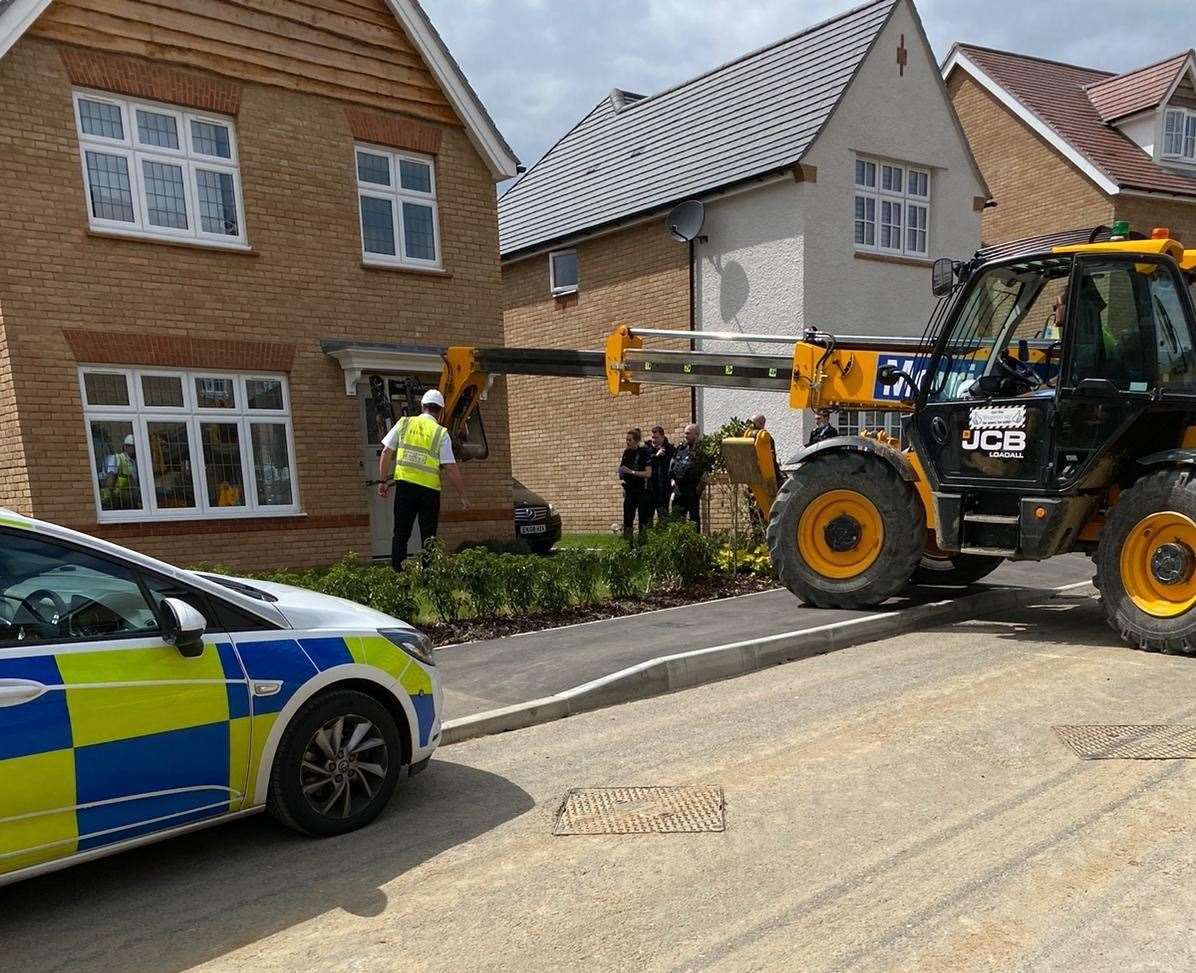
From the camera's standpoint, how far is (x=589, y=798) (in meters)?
4.18

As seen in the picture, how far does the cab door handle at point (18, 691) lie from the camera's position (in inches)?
117

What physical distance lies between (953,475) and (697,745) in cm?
368

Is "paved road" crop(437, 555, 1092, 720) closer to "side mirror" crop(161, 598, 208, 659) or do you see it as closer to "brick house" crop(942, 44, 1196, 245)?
"side mirror" crop(161, 598, 208, 659)

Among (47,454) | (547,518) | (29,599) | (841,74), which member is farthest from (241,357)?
(841,74)

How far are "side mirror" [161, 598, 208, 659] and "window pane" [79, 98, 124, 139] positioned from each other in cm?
835

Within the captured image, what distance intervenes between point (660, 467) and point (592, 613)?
4.73 meters

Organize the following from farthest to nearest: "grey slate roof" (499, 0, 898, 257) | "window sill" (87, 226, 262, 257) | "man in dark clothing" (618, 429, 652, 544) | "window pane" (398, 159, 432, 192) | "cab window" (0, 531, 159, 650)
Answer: "grey slate roof" (499, 0, 898, 257) < "man in dark clothing" (618, 429, 652, 544) < "window pane" (398, 159, 432, 192) < "window sill" (87, 226, 262, 257) < "cab window" (0, 531, 159, 650)

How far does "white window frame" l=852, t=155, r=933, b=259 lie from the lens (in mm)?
14070

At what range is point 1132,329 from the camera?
6320mm

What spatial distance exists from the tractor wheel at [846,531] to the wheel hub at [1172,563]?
5.91 ft

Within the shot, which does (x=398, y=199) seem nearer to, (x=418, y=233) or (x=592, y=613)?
(x=418, y=233)

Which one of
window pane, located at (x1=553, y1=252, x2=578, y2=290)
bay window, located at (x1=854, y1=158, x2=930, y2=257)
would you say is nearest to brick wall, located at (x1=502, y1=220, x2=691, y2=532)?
window pane, located at (x1=553, y1=252, x2=578, y2=290)

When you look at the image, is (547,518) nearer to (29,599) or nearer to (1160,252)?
(1160,252)

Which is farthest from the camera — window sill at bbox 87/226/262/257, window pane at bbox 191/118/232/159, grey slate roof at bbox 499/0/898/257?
grey slate roof at bbox 499/0/898/257
